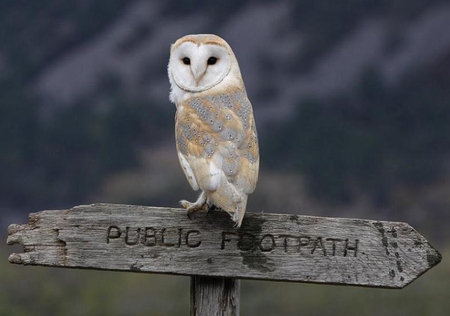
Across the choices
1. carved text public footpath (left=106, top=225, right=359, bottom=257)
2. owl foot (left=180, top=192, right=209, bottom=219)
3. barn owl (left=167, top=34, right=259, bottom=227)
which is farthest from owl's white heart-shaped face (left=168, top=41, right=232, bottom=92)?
carved text public footpath (left=106, top=225, right=359, bottom=257)

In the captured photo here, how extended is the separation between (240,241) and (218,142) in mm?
331

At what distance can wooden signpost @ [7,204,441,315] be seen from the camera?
9.75ft

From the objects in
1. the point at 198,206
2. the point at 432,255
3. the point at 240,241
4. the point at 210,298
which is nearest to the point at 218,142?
the point at 198,206

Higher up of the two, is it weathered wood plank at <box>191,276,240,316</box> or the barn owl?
the barn owl

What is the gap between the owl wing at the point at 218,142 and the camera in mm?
3010

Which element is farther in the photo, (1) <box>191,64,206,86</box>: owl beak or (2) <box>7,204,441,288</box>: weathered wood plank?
(1) <box>191,64,206,86</box>: owl beak

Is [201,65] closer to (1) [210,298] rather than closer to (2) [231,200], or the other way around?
(2) [231,200]

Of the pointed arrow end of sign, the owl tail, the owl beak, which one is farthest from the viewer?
the owl beak

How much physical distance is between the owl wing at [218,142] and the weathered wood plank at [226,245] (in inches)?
4.8

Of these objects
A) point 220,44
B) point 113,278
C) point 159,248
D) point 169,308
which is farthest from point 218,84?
point 113,278

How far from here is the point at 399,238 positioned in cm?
303

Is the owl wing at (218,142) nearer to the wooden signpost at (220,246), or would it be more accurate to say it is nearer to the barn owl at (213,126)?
the barn owl at (213,126)

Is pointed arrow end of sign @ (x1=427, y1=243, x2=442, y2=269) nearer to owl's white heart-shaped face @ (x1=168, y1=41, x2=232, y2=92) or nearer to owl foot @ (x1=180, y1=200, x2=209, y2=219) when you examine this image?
owl foot @ (x1=180, y1=200, x2=209, y2=219)

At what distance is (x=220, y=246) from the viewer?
2990 millimetres
